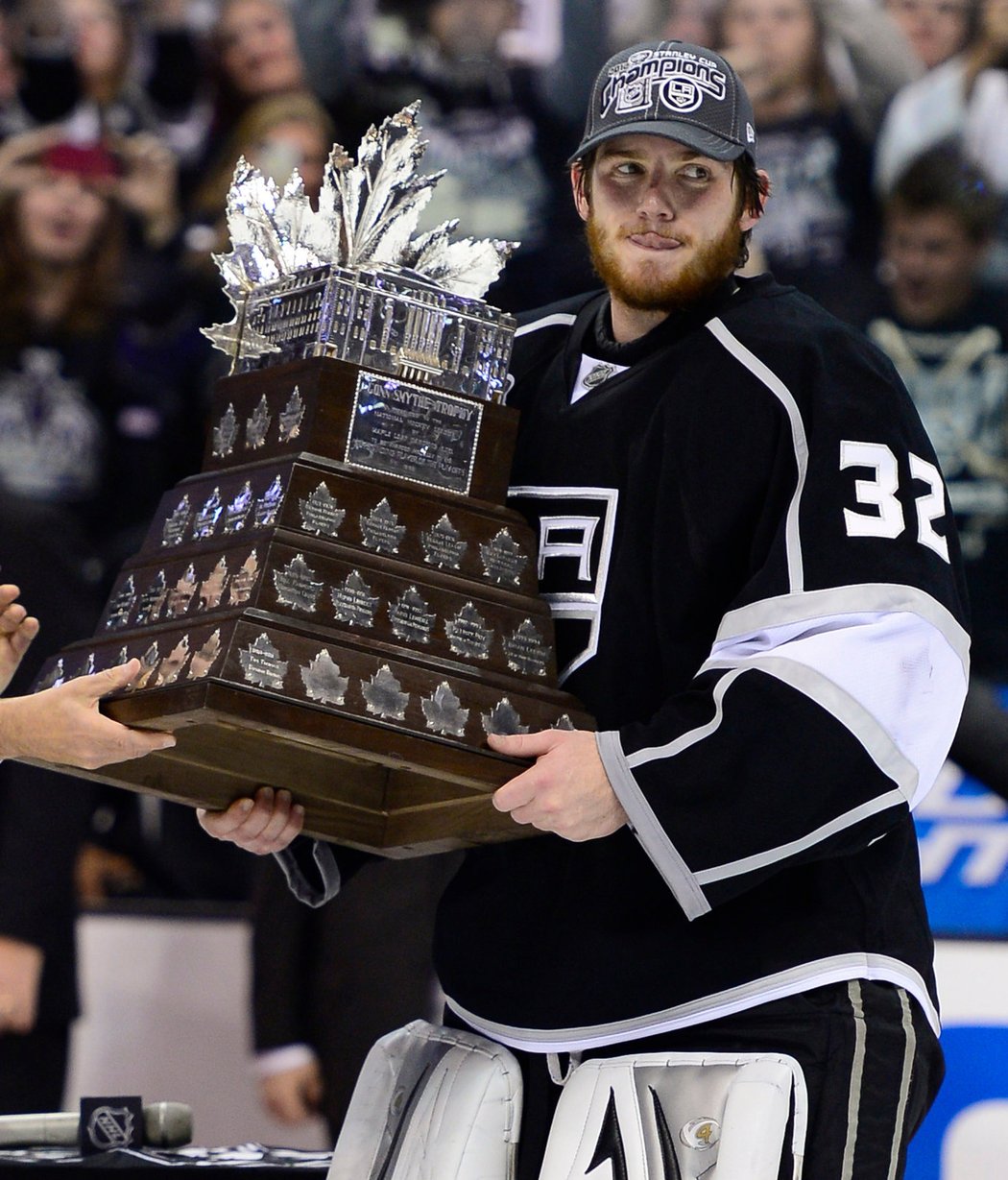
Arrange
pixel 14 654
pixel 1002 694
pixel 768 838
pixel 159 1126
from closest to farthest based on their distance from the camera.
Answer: pixel 768 838 → pixel 14 654 → pixel 159 1126 → pixel 1002 694

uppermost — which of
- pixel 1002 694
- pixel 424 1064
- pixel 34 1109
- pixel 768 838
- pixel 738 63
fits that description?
pixel 738 63

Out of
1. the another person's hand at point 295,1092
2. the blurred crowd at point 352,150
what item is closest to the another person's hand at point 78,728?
the another person's hand at point 295,1092

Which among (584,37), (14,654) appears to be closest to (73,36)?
(584,37)

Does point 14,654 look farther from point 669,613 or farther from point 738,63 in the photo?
point 738,63

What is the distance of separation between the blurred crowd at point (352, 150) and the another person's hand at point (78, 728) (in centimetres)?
230

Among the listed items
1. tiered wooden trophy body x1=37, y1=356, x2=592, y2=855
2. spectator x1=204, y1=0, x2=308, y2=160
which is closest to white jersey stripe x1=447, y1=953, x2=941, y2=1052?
tiered wooden trophy body x1=37, y1=356, x2=592, y2=855

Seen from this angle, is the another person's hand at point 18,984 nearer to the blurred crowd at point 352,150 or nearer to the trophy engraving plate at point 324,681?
the blurred crowd at point 352,150

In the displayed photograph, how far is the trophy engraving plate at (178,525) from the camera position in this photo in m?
1.98

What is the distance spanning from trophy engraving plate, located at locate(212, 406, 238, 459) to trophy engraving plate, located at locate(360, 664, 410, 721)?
14.5 inches

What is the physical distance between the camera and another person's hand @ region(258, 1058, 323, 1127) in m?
3.80

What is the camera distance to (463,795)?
6.30 feet

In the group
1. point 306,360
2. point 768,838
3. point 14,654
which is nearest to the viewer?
point 768,838

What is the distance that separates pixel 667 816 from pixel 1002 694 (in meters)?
2.25

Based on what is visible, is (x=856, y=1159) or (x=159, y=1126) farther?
(x=159, y=1126)
